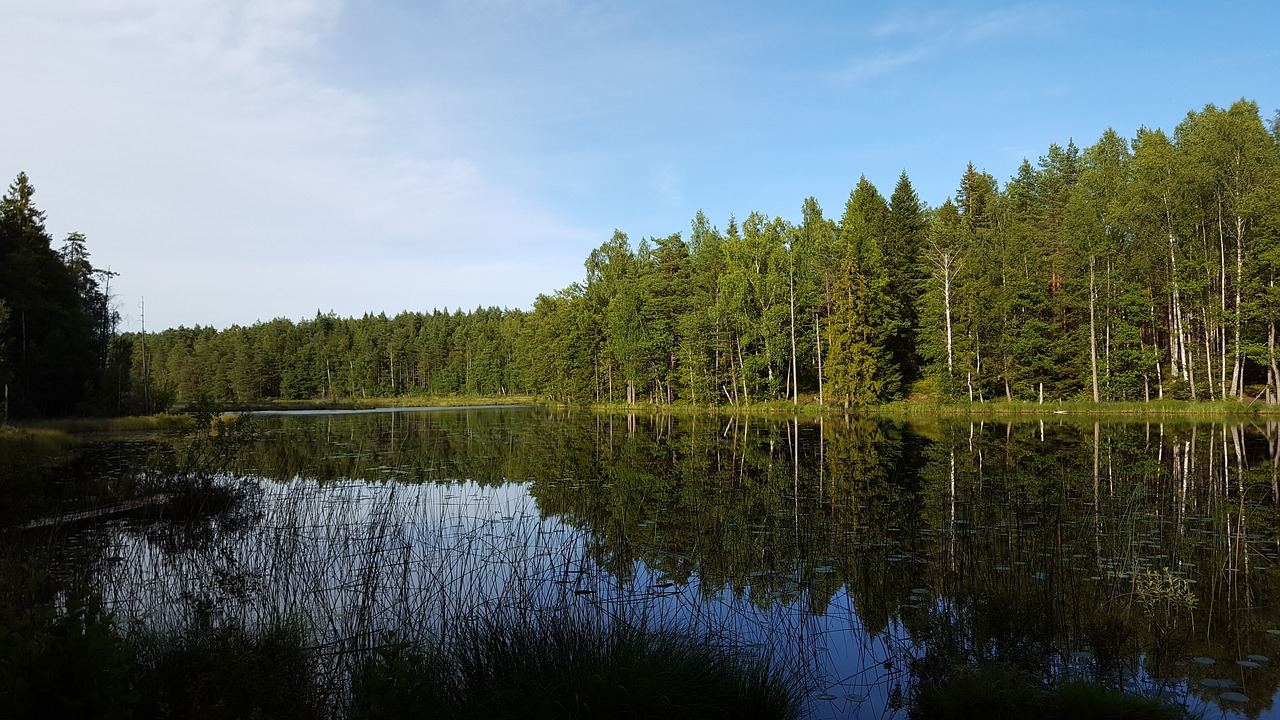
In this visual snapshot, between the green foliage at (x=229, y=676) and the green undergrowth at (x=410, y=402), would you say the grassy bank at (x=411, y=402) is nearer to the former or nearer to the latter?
the green undergrowth at (x=410, y=402)

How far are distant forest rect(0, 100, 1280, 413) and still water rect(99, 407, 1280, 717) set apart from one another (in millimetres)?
18621

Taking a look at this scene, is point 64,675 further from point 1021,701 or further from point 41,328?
point 41,328

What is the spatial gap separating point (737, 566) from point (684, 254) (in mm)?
59698

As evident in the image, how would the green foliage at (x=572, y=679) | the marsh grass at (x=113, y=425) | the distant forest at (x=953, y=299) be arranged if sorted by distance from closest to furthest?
the green foliage at (x=572, y=679)
the marsh grass at (x=113, y=425)
the distant forest at (x=953, y=299)

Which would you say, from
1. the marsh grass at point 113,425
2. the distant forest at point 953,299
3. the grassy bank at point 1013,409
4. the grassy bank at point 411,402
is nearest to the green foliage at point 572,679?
the distant forest at point 953,299

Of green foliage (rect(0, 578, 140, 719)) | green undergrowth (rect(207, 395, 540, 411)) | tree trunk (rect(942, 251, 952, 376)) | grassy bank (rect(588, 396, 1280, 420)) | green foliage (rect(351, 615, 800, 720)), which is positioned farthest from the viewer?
green undergrowth (rect(207, 395, 540, 411))

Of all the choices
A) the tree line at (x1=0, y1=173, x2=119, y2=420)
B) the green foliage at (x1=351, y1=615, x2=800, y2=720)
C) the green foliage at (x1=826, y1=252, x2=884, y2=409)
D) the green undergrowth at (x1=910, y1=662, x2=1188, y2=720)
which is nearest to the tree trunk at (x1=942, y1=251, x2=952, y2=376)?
the green foliage at (x1=826, y1=252, x2=884, y2=409)

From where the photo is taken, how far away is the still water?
20.7ft

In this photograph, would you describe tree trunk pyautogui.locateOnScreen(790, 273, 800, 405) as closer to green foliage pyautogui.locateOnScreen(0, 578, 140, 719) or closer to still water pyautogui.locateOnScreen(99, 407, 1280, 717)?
still water pyautogui.locateOnScreen(99, 407, 1280, 717)

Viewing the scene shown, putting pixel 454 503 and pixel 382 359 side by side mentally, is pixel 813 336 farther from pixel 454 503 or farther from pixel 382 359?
pixel 382 359

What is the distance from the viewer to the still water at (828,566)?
631cm

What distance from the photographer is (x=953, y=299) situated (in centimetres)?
4828

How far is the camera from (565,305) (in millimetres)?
76312

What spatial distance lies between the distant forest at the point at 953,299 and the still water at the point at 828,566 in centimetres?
1862
